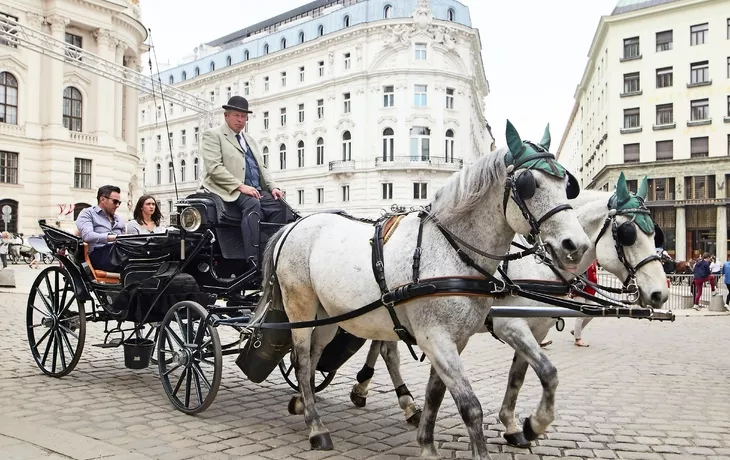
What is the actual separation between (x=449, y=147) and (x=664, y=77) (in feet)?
46.8

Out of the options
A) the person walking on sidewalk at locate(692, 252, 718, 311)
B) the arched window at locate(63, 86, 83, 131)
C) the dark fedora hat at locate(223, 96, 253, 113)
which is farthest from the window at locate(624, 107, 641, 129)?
the dark fedora hat at locate(223, 96, 253, 113)

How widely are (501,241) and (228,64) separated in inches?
2173

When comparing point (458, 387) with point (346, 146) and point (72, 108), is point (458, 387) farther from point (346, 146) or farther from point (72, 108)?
point (346, 146)

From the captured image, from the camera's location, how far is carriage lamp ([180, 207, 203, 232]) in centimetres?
619

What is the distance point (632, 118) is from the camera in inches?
1657

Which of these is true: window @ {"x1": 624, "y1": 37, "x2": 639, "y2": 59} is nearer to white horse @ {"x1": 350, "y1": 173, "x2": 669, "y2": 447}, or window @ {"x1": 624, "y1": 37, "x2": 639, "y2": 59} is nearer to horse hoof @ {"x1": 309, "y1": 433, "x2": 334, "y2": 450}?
white horse @ {"x1": 350, "y1": 173, "x2": 669, "y2": 447}

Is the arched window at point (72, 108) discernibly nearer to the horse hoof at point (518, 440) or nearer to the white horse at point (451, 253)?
the white horse at point (451, 253)

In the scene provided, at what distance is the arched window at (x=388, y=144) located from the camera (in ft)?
148

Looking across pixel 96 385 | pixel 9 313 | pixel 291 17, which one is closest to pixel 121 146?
pixel 291 17

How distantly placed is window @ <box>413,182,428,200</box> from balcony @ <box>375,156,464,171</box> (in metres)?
1.34

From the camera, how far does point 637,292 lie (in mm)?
5656

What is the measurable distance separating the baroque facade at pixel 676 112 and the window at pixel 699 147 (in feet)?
0.18

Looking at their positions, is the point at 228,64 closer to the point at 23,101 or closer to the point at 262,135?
the point at 262,135

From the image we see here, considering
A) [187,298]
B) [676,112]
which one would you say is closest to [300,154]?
[676,112]
